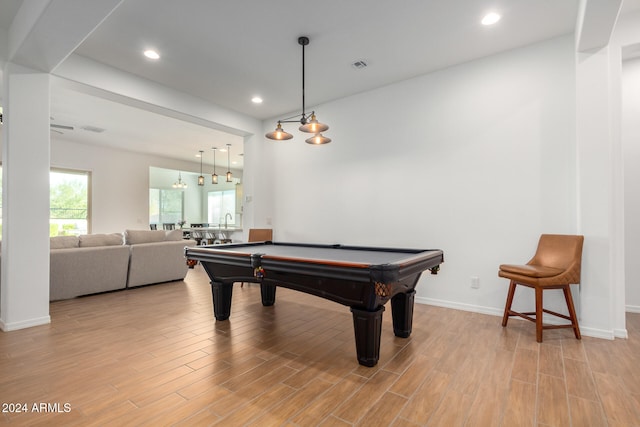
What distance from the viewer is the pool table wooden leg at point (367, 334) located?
222 cm

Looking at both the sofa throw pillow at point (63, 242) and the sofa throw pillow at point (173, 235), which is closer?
the sofa throw pillow at point (63, 242)

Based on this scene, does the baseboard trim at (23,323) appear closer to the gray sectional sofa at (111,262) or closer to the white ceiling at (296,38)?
the gray sectional sofa at (111,262)

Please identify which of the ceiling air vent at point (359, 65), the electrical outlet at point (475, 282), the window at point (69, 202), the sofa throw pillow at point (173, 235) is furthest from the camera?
the window at point (69, 202)

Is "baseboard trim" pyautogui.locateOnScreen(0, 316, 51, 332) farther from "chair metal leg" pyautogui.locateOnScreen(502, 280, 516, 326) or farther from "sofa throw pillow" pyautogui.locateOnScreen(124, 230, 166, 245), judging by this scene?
"chair metal leg" pyautogui.locateOnScreen(502, 280, 516, 326)

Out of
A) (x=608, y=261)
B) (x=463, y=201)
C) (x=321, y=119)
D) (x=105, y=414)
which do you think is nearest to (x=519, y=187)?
(x=463, y=201)

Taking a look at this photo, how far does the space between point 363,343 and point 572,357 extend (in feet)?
5.48

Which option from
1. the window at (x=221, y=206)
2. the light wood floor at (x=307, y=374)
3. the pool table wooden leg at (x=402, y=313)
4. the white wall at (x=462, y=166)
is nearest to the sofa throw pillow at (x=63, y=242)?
the light wood floor at (x=307, y=374)

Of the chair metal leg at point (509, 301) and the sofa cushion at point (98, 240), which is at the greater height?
the sofa cushion at point (98, 240)

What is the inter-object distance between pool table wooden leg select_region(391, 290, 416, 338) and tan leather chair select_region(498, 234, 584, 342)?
101 cm

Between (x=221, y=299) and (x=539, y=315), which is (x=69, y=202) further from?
(x=539, y=315)

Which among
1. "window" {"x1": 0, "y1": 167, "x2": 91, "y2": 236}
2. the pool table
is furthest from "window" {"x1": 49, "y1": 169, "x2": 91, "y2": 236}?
the pool table

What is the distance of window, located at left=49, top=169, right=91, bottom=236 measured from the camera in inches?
284

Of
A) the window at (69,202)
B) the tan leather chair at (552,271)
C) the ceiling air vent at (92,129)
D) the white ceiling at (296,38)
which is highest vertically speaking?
Answer: the white ceiling at (296,38)

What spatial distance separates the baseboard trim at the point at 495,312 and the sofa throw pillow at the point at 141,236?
426cm
